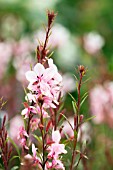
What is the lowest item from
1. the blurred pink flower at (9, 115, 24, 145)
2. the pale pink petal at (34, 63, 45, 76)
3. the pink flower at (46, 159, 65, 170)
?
the pink flower at (46, 159, 65, 170)

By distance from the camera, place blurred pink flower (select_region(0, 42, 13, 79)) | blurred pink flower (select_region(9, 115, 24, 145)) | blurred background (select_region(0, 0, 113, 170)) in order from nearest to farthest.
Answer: blurred pink flower (select_region(9, 115, 24, 145))
blurred background (select_region(0, 0, 113, 170))
blurred pink flower (select_region(0, 42, 13, 79))

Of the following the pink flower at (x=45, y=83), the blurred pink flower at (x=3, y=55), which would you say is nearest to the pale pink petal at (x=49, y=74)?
the pink flower at (x=45, y=83)

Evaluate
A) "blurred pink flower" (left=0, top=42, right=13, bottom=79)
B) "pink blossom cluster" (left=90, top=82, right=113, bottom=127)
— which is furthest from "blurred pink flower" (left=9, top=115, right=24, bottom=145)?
"blurred pink flower" (left=0, top=42, right=13, bottom=79)

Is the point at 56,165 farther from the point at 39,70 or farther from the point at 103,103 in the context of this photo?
the point at 103,103

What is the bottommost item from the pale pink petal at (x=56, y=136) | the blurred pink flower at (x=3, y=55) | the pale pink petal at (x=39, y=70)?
the pale pink petal at (x=56, y=136)

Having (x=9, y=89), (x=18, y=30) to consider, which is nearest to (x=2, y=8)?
(x=18, y=30)

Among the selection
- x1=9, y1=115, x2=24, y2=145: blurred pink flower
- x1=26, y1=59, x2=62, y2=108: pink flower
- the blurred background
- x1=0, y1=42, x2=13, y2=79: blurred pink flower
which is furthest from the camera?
x1=0, y1=42, x2=13, y2=79: blurred pink flower

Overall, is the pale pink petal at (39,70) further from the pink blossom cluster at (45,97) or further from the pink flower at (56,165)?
the pink flower at (56,165)

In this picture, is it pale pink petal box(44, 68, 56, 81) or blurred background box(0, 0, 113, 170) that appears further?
blurred background box(0, 0, 113, 170)

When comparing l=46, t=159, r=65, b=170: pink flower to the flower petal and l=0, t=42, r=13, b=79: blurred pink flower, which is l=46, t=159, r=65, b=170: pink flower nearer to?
the flower petal
